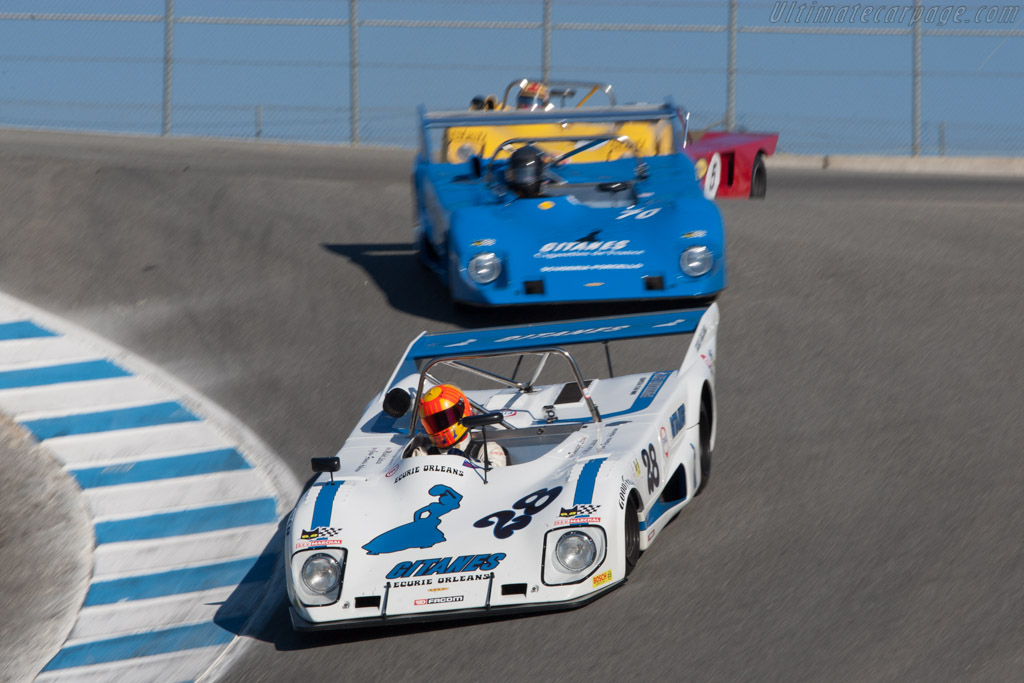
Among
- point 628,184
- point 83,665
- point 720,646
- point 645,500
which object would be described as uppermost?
point 628,184

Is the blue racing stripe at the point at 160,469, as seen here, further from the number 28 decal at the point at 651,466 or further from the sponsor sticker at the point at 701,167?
the sponsor sticker at the point at 701,167

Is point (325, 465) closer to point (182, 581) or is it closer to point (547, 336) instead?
point (182, 581)

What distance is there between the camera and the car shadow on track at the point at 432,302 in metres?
9.80

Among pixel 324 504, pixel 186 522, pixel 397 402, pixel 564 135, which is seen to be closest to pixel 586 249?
pixel 564 135

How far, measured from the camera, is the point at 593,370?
29.9ft

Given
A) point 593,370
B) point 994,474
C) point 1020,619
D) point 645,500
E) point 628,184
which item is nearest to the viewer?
point 1020,619

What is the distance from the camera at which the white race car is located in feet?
18.2

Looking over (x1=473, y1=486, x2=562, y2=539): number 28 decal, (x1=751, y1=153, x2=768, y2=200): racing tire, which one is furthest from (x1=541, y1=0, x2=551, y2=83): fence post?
(x1=473, y1=486, x2=562, y2=539): number 28 decal

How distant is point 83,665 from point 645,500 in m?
2.75

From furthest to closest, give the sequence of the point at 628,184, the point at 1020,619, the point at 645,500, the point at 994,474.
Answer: the point at 628,184, the point at 994,474, the point at 645,500, the point at 1020,619

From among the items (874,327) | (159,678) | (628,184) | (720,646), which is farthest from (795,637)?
(628,184)

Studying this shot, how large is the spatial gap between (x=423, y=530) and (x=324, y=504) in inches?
20.5

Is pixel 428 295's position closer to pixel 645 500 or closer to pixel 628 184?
pixel 628 184

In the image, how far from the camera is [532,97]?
12695 millimetres
